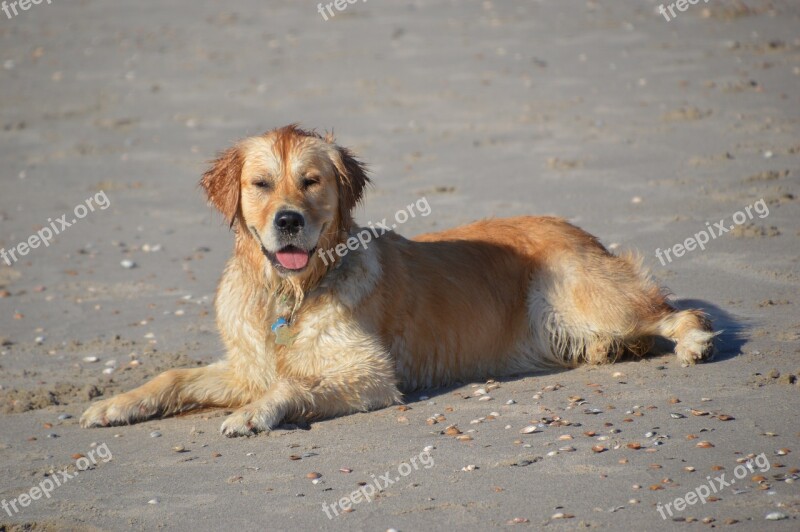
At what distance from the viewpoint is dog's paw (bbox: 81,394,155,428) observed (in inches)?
243

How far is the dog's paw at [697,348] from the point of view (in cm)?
629

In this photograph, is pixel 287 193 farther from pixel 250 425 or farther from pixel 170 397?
pixel 170 397

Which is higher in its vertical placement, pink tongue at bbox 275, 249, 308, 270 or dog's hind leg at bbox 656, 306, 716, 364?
pink tongue at bbox 275, 249, 308, 270

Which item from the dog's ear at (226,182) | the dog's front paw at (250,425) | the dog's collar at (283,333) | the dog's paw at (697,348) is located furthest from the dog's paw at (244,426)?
the dog's paw at (697,348)

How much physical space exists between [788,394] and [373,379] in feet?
7.59

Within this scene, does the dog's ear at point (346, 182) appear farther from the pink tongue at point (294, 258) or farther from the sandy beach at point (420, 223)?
the sandy beach at point (420, 223)

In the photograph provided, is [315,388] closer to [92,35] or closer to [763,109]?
A: [763,109]

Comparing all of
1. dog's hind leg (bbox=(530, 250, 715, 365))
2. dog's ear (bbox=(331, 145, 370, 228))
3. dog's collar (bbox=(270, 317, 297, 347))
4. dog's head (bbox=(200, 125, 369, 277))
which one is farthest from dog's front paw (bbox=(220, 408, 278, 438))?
dog's hind leg (bbox=(530, 250, 715, 365))

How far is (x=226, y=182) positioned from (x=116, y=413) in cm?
153

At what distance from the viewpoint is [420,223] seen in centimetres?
1004

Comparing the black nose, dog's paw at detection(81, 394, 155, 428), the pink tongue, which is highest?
the black nose

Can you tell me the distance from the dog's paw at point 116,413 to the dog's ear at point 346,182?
166 cm

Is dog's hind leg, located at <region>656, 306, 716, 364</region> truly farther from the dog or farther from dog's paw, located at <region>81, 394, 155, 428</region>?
dog's paw, located at <region>81, 394, 155, 428</region>

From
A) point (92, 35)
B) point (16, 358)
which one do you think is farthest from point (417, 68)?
point (16, 358)
